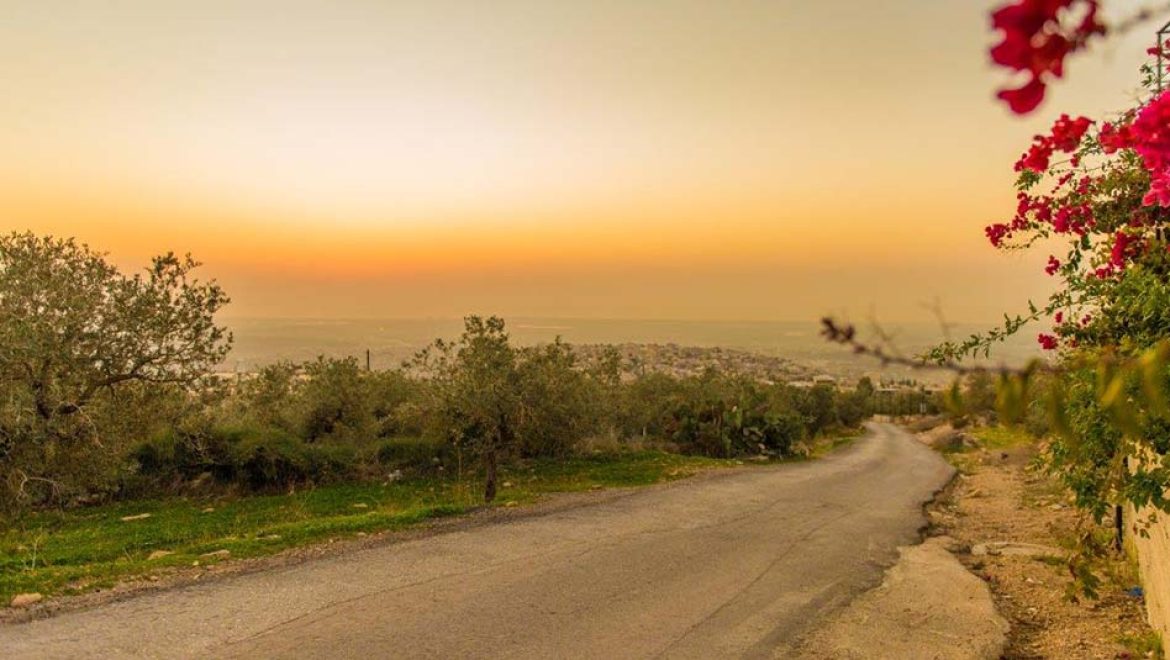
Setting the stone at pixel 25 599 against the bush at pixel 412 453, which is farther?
the bush at pixel 412 453

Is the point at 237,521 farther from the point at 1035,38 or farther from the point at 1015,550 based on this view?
the point at 1035,38

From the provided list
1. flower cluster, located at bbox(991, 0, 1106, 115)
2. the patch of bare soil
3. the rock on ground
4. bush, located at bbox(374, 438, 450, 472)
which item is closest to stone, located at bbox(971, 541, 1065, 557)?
the patch of bare soil

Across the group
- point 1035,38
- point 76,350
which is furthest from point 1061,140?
point 76,350

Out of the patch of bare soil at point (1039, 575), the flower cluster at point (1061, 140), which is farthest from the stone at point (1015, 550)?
the flower cluster at point (1061, 140)

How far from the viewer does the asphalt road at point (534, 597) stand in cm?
652

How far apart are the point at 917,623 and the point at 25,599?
932cm

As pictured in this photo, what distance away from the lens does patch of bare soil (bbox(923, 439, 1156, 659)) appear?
285 inches

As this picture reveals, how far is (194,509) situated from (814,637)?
13083 millimetres

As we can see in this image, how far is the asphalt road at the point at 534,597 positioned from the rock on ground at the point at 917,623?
11.0 inches

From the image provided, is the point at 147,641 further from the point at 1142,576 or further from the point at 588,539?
the point at 1142,576

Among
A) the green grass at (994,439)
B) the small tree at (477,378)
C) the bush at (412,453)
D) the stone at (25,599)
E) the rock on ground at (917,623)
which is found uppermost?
the small tree at (477,378)

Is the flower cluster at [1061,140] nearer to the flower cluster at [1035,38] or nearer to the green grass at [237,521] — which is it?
the flower cluster at [1035,38]

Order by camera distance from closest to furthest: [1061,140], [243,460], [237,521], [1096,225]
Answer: [1061,140] < [1096,225] < [237,521] < [243,460]

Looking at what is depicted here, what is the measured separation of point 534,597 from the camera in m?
7.89
